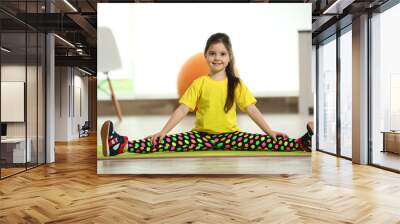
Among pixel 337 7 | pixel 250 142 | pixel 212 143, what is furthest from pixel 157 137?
pixel 337 7

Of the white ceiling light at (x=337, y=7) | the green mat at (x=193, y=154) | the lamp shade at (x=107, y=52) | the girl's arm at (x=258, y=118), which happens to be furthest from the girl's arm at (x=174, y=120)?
the white ceiling light at (x=337, y=7)

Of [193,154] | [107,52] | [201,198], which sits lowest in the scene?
[201,198]

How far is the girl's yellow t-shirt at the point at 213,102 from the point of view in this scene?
6.12 m

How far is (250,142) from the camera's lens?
606cm

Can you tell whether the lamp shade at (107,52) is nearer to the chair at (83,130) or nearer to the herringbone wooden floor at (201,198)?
the herringbone wooden floor at (201,198)

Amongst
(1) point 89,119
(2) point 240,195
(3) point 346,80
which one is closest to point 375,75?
(3) point 346,80

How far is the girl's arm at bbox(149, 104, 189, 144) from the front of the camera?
6.08 metres

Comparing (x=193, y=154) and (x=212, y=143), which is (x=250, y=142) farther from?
(x=193, y=154)

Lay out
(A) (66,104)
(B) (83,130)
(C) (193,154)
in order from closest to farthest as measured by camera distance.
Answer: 1. (C) (193,154)
2. (A) (66,104)
3. (B) (83,130)

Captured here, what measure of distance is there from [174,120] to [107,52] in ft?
4.81

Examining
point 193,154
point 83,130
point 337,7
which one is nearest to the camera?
point 193,154

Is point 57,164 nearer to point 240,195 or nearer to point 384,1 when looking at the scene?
point 240,195

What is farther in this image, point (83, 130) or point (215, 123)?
point (83, 130)

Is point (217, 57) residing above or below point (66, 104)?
above
